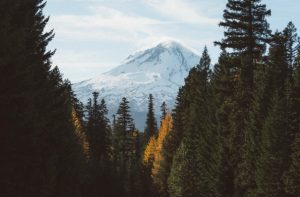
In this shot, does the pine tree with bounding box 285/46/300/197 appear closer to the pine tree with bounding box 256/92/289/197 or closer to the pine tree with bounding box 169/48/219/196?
the pine tree with bounding box 256/92/289/197

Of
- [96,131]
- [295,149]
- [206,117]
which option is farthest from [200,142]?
[96,131]

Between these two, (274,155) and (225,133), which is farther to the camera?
(225,133)

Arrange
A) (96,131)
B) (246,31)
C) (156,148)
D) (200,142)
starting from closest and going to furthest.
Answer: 1. (246,31)
2. (200,142)
3. (156,148)
4. (96,131)

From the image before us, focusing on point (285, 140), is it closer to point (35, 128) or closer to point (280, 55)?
point (280, 55)

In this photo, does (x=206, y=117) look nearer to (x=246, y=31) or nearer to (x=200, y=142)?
(x=200, y=142)

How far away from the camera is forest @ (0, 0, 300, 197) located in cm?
1888

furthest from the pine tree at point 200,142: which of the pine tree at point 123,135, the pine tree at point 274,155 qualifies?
the pine tree at point 123,135

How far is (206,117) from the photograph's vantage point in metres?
48.3

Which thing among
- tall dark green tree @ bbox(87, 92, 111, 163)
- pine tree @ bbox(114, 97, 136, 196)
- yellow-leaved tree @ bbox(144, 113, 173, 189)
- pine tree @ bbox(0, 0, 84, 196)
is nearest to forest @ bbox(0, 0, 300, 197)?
pine tree @ bbox(0, 0, 84, 196)

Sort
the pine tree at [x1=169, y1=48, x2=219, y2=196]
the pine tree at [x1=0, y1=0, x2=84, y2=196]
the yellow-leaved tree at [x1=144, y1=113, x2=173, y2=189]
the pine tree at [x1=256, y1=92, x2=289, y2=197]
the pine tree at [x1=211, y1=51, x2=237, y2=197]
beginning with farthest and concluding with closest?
the yellow-leaved tree at [x1=144, y1=113, x2=173, y2=189], the pine tree at [x1=169, y1=48, x2=219, y2=196], the pine tree at [x1=211, y1=51, x2=237, y2=197], the pine tree at [x1=256, y1=92, x2=289, y2=197], the pine tree at [x1=0, y1=0, x2=84, y2=196]

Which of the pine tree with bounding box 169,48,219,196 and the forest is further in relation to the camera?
the pine tree with bounding box 169,48,219,196

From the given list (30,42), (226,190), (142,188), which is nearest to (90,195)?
(142,188)

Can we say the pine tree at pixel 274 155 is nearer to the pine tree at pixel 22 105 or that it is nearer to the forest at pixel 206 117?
the forest at pixel 206 117

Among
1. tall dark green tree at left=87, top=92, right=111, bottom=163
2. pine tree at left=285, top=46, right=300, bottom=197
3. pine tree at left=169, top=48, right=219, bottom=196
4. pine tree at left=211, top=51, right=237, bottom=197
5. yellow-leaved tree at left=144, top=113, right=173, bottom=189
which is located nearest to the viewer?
pine tree at left=285, top=46, right=300, bottom=197
